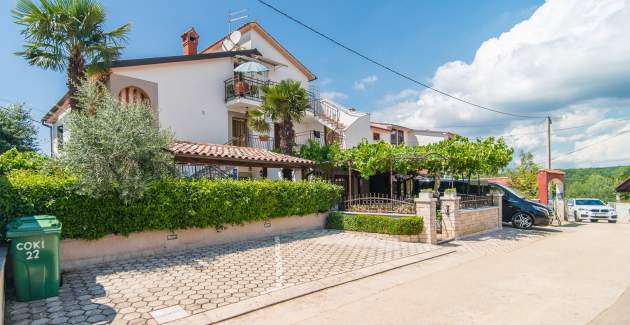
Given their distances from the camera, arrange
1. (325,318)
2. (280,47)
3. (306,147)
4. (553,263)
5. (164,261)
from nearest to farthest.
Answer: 1. (325,318)
2. (164,261)
3. (553,263)
4. (306,147)
5. (280,47)

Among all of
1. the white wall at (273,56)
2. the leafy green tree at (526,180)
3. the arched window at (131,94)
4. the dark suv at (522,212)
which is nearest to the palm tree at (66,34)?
the arched window at (131,94)

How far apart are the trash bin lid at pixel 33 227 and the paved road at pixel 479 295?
3347mm

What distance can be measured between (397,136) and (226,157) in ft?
70.9

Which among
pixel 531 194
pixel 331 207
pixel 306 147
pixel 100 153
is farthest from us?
pixel 531 194

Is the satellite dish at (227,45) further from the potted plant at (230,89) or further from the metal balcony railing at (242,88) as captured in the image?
the potted plant at (230,89)

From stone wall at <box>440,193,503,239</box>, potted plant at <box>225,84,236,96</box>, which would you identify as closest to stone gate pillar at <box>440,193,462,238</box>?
stone wall at <box>440,193,503,239</box>

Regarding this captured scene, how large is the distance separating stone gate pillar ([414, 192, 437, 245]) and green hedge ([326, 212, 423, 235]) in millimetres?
195

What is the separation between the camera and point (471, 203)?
14.1 m

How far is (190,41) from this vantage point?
60.7ft

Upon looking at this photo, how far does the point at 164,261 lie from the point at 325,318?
4608 millimetres

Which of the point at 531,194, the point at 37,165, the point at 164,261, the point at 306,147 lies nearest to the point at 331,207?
the point at 306,147

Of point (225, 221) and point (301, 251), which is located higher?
point (225, 221)

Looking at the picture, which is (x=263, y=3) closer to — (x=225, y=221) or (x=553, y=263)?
(x=225, y=221)

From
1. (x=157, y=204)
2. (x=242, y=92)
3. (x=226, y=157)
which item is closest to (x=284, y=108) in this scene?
(x=242, y=92)
